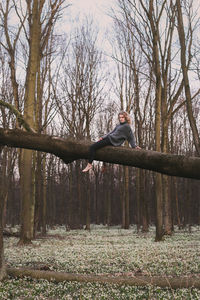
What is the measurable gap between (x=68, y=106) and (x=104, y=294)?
84.1 feet

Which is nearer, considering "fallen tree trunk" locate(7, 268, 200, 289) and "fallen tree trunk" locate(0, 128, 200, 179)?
"fallen tree trunk" locate(0, 128, 200, 179)

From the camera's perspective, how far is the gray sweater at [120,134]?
239 inches

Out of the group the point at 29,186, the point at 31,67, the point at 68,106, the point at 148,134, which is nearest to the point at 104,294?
the point at 29,186

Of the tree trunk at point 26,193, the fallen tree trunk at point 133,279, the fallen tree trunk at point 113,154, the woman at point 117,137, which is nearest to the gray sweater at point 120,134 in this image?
the woman at point 117,137

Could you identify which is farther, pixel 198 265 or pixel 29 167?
pixel 29 167

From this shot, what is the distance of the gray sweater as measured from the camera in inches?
239

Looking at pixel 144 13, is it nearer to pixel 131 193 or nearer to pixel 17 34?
pixel 17 34

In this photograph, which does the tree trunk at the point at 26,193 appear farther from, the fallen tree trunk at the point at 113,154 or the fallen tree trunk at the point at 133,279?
the fallen tree trunk at the point at 113,154

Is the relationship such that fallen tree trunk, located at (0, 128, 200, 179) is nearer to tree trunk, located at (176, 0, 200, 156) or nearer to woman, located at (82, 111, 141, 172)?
woman, located at (82, 111, 141, 172)

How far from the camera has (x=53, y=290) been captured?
6.86 meters

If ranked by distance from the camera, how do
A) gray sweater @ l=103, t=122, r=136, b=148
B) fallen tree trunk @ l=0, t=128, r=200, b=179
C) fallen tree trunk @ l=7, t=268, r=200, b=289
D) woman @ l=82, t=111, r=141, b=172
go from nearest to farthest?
fallen tree trunk @ l=0, t=128, r=200, b=179
woman @ l=82, t=111, r=141, b=172
gray sweater @ l=103, t=122, r=136, b=148
fallen tree trunk @ l=7, t=268, r=200, b=289

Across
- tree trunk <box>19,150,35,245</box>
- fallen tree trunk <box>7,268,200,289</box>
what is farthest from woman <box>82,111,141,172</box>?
tree trunk <box>19,150,35,245</box>

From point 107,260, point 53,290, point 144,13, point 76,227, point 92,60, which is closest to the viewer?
point 53,290

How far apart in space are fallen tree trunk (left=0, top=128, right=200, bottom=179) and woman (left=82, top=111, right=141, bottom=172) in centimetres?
9
